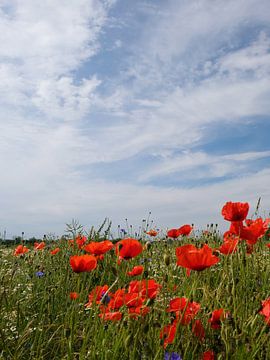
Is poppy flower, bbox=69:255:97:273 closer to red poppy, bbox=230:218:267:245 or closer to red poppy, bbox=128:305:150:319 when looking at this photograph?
red poppy, bbox=128:305:150:319

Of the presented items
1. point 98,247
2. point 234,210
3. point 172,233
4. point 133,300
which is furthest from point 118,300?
point 172,233

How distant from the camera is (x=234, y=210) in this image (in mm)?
2211

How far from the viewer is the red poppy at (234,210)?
2.20m

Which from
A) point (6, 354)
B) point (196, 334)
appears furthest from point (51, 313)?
point (196, 334)

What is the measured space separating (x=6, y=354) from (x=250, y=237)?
139cm

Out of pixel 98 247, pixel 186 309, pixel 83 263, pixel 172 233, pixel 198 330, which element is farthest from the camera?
pixel 172 233

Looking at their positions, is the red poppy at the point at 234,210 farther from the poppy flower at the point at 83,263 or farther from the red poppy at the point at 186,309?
the poppy flower at the point at 83,263

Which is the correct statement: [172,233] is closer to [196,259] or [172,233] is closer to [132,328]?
[132,328]

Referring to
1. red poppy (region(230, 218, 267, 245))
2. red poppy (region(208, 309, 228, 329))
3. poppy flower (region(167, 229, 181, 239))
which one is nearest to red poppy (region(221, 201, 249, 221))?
red poppy (region(230, 218, 267, 245))

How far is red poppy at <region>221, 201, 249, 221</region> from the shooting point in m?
2.20

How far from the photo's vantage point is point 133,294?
6.72ft

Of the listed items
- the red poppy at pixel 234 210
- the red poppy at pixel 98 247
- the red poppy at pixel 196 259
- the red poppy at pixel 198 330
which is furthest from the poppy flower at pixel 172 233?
the red poppy at pixel 196 259

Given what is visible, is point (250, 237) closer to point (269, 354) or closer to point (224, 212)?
point (224, 212)

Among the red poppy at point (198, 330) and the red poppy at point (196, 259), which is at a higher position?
the red poppy at point (196, 259)
